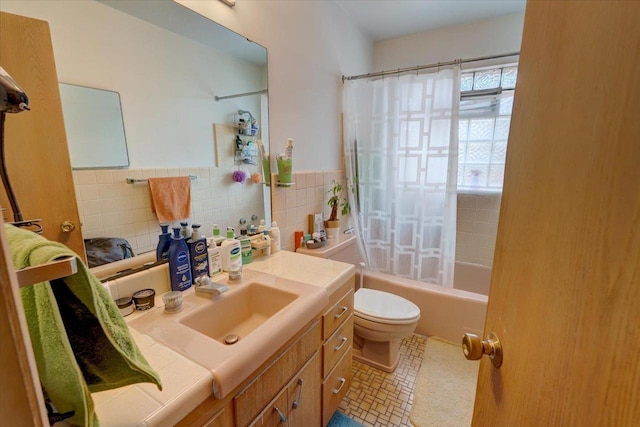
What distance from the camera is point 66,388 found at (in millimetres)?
414

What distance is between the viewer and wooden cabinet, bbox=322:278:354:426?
47.7 inches

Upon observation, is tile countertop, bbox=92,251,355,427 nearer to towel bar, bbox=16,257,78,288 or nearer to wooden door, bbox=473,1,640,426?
towel bar, bbox=16,257,78,288

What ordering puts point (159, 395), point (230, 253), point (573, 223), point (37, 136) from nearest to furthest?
1. point (573, 223)
2. point (159, 395)
3. point (37, 136)
4. point (230, 253)

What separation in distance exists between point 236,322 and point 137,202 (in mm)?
598

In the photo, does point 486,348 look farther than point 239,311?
No

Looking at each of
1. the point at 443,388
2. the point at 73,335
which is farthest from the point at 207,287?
the point at 443,388

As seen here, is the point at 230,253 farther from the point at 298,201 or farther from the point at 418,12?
the point at 418,12

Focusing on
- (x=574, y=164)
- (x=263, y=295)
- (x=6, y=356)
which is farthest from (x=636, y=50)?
(x=263, y=295)

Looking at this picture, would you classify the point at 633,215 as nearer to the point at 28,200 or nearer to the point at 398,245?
the point at 28,200

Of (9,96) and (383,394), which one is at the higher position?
(9,96)

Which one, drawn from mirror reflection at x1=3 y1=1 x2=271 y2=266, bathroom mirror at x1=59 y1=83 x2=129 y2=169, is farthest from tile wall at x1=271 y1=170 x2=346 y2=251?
bathroom mirror at x1=59 y1=83 x2=129 y2=169

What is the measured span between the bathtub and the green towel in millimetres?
1856

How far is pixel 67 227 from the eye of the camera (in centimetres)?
84

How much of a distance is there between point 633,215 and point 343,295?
1.10 meters
